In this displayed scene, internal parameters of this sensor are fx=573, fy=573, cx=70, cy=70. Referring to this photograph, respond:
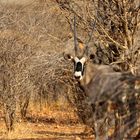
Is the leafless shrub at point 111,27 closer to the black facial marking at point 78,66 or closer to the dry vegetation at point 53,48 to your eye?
the dry vegetation at point 53,48

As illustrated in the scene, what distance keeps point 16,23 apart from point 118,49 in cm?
459

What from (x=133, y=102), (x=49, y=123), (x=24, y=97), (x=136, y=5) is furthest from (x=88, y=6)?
(x=49, y=123)

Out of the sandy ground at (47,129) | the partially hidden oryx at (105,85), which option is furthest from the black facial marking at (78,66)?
the sandy ground at (47,129)

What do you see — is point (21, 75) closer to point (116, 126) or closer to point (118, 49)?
point (118, 49)

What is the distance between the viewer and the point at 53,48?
12312 millimetres

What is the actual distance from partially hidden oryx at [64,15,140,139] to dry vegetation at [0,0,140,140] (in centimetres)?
31

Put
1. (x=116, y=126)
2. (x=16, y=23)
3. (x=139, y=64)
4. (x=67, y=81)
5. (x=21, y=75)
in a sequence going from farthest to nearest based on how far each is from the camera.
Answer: (x=16, y=23), (x=21, y=75), (x=67, y=81), (x=139, y=64), (x=116, y=126)

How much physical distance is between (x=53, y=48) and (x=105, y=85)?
3.42m

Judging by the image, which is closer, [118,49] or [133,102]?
[133,102]

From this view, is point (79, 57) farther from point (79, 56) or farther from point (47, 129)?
point (47, 129)

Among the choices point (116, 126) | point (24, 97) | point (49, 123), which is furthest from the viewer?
point (49, 123)

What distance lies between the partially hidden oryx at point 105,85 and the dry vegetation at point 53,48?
31cm

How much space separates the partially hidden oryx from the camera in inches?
328

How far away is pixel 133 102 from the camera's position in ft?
27.3
